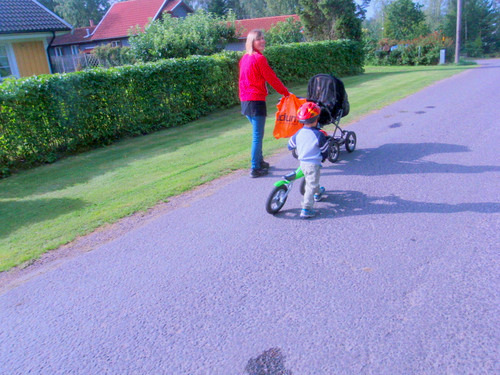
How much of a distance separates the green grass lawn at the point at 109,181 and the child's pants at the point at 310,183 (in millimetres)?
2251

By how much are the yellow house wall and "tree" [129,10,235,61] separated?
3.73 m

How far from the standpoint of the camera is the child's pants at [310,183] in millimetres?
4793

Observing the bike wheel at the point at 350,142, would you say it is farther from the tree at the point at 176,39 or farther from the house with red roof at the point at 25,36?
the house with red roof at the point at 25,36

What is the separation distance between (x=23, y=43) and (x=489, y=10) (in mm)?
67652

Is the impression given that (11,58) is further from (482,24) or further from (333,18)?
→ (482,24)

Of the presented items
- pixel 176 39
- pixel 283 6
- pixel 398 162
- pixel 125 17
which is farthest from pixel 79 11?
pixel 398 162

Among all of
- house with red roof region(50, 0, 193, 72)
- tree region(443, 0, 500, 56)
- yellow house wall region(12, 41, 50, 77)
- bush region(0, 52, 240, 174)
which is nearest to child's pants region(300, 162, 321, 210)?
bush region(0, 52, 240, 174)

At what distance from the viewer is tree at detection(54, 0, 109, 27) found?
6594 cm

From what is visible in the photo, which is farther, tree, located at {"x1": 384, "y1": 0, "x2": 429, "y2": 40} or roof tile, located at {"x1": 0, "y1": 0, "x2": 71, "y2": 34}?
tree, located at {"x1": 384, "y1": 0, "x2": 429, "y2": 40}

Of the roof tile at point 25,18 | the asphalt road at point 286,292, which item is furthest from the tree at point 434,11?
the asphalt road at point 286,292

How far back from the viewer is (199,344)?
115 inches

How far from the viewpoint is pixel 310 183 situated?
4828mm

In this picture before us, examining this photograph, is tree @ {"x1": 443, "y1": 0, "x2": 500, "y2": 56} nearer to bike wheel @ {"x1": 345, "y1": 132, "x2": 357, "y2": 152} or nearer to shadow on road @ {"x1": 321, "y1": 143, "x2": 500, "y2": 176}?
shadow on road @ {"x1": 321, "y1": 143, "x2": 500, "y2": 176}

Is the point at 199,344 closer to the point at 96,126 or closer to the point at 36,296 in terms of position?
the point at 36,296
